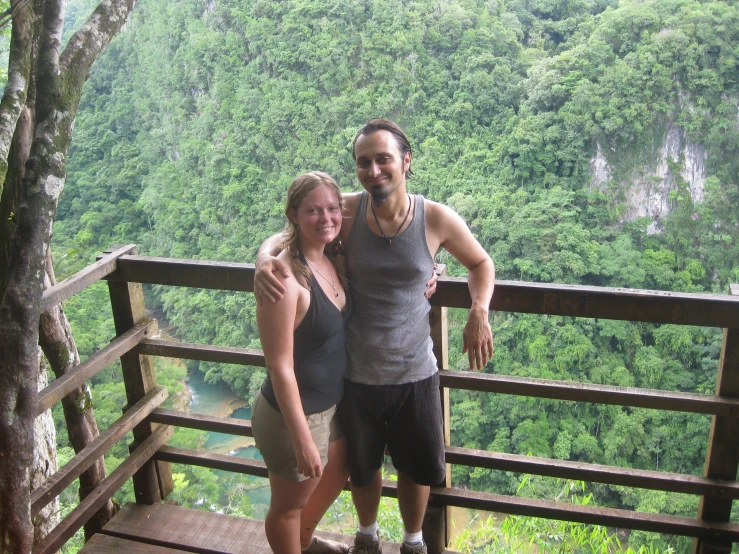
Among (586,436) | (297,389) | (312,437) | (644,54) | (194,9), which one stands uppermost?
(194,9)

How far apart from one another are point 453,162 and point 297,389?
26940 millimetres

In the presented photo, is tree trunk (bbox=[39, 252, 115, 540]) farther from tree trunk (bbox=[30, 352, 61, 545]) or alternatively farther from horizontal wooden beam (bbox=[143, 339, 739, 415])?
horizontal wooden beam (bbox=[143, 339, 739, 415])

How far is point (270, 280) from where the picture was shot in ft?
4.00

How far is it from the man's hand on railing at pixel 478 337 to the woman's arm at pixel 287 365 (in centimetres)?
39

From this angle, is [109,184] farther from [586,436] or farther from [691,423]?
[691,423]

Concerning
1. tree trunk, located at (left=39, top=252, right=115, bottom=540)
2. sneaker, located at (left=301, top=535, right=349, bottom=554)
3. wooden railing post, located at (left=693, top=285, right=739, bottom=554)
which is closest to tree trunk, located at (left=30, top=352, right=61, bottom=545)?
tree trunk, located at (left=39, top=252, right=115, bottom=540)

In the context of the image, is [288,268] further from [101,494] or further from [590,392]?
[101,494]

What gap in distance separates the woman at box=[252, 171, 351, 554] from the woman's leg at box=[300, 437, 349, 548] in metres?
0.04

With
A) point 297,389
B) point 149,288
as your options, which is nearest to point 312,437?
point 297,389

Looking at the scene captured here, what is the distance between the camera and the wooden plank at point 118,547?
170 cm

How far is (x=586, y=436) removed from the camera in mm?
17562

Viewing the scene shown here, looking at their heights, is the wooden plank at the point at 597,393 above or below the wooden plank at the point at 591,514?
above

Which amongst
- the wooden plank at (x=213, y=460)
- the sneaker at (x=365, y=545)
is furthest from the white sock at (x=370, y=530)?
the wooden plank at (x=213, y=460)

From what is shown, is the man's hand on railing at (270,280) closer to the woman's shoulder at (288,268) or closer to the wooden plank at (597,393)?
the woman's shoulder at (288,268)
